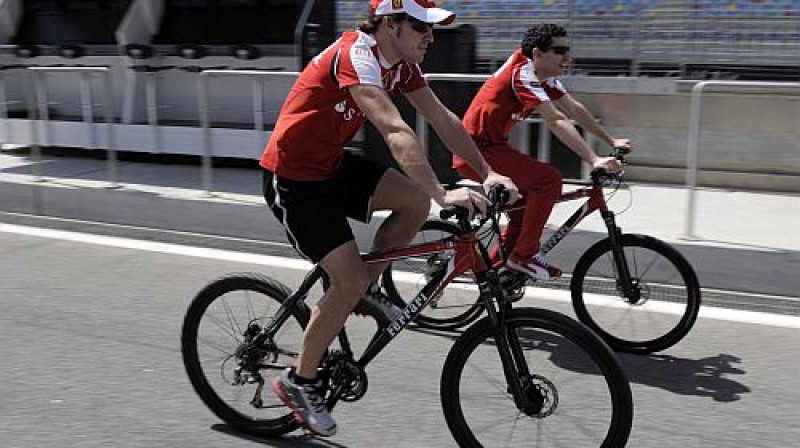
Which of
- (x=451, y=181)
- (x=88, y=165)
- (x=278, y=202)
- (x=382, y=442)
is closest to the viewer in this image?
(x=278, y=202)

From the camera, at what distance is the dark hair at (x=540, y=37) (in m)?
4.90

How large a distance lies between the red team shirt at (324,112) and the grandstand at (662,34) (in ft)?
16.9

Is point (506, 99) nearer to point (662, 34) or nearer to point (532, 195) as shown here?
point (532, 195)

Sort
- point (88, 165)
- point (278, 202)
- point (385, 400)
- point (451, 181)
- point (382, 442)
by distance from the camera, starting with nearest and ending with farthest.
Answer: point (278, 202) → point (382, 442) → point (385, 400) → point (451, 181) → point (88, 165)

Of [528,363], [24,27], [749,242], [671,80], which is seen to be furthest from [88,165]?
[528,363]

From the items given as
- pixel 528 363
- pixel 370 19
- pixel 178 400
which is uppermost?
pixel 370 19

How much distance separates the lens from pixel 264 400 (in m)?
3.92

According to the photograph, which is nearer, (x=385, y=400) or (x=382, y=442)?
(x=382, y=442)

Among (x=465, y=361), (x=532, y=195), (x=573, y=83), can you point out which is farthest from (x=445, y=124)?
(x=573, y=83)

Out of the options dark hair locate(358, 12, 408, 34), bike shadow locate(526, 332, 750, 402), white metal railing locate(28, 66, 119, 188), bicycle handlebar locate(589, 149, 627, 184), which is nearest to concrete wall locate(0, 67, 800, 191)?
white metal railing locate(28, 66, 119, 188)

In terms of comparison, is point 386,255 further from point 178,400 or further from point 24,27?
point 24,27

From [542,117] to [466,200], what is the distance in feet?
6.66

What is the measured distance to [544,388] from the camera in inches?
130

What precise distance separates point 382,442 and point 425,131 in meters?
4.32
